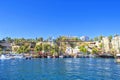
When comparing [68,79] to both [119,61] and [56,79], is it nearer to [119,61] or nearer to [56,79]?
[56,79]

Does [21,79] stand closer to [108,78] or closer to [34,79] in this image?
[34,79]

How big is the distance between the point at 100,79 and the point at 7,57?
137491mm

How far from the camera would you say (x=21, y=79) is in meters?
63.2

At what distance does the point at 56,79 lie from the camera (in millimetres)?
63312

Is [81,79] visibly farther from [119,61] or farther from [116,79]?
[119,61]

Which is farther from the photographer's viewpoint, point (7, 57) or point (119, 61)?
point (7, 57)

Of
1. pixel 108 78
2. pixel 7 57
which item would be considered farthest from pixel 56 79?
pixel 7 57

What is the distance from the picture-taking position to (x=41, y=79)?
2484 inches

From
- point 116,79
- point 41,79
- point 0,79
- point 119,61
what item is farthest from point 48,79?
point 119,61

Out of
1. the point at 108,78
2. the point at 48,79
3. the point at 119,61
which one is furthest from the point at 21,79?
the point at 119,61

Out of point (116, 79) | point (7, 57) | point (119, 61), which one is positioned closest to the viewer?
point (116, 79)

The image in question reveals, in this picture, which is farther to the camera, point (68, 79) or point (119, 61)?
point (119, 61)

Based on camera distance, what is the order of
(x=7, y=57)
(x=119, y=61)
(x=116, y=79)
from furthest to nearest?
(x=7, y=57), (x=119, y=61), (x=116, y=79)

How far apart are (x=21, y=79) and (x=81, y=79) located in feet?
44.5
